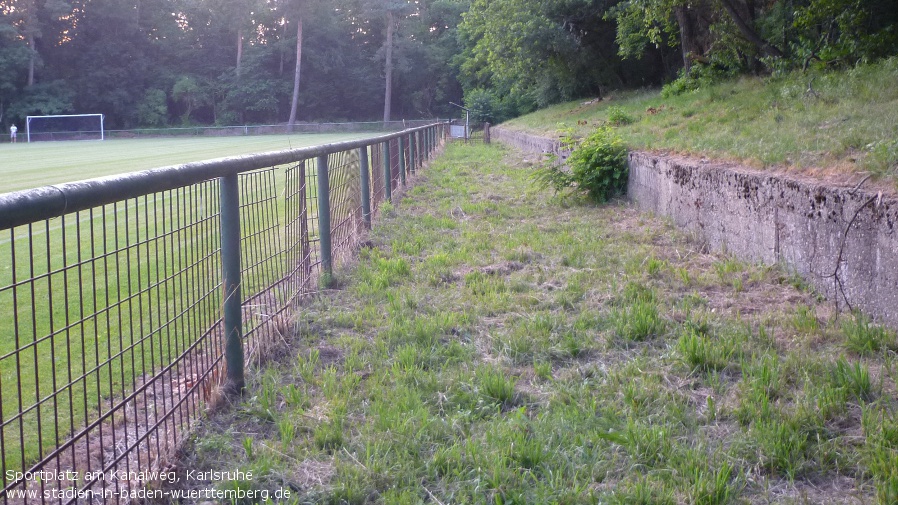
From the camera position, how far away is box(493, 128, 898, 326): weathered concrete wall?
430 cm

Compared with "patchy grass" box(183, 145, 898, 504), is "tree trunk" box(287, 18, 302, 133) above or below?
above

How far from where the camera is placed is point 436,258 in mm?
6906

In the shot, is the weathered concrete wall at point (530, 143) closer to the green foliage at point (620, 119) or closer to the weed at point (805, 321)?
the green foliage at point (620, 119)

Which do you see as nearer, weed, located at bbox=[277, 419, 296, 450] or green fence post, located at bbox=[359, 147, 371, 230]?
weed, located at bbox=[277, 419, 296, 450]

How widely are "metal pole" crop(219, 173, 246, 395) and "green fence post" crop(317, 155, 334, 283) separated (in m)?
2.13

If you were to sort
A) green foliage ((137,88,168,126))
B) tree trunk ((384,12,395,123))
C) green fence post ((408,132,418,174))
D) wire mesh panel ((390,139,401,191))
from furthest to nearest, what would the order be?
1. tree trunk ((384,12,395,123))
2. green foliage ((137,88,168,126))
3. green fence post ((408,132,418,174))
4. wire mesh panel ((390,139,401,191))

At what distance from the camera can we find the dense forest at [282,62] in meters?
32.0

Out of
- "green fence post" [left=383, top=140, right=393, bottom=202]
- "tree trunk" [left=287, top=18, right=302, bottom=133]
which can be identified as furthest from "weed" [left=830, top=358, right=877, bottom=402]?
"tree trunk" [left=287, top=18, right=302, bottom=133]

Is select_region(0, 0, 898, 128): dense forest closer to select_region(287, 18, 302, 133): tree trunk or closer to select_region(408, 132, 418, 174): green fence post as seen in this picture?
select_region(287, 18, 302, 133): tree trunk

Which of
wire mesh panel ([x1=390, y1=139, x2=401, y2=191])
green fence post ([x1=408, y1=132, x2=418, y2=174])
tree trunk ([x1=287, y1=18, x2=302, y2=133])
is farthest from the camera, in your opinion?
tree trunk ([x1=287, y1=18, x2=302, y2=133])

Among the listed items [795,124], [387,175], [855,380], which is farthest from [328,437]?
[387,175]

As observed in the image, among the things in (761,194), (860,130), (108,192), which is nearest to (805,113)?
(860,130)

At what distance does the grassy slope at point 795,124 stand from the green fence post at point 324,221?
3552mm

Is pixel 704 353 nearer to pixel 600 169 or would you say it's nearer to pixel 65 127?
pixel 600 169
